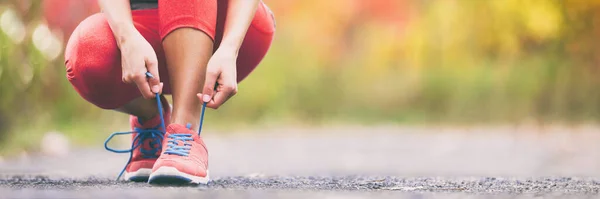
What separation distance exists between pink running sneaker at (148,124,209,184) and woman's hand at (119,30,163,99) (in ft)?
0.32

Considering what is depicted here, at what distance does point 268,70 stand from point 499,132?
3710 mm

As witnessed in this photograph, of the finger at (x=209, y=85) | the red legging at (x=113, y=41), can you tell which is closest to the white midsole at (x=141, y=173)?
the red legging at (x=113, y=41)

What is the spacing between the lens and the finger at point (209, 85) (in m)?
1.67

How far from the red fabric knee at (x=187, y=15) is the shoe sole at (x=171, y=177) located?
0.96ft

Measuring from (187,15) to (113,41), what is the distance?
6.3 inches

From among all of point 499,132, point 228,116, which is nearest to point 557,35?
point 499,132

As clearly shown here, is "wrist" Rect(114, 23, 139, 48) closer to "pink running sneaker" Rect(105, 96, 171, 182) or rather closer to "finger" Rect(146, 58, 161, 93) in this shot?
Answer: "finger" Rect(146, 58, 161, 93)

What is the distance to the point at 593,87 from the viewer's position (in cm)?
853

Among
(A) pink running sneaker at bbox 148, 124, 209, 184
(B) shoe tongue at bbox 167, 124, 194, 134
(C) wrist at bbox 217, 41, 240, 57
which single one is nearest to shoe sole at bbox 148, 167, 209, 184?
(A) pink running sneaker at bbox 148, 124, 209, 184

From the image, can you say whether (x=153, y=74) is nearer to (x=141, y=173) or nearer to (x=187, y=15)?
(x=187, y=15)

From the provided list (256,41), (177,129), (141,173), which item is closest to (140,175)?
(141,173)

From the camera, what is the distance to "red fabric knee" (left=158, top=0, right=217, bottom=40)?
1.72 metres

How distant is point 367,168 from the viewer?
3.28m

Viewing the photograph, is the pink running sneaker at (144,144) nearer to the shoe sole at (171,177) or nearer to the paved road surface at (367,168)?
the paved road surface at (367,168)
